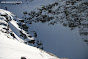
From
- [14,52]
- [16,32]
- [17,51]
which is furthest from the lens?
[16,32]

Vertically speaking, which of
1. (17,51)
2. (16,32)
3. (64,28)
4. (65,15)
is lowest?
(16,32)

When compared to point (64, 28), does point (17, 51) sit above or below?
above

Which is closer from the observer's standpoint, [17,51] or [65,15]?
[17,51]

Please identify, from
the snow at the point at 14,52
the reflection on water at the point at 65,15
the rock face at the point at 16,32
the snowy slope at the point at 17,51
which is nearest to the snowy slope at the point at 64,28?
the reflection on water at the point at 65,15

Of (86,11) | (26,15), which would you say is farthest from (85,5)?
(26,15)

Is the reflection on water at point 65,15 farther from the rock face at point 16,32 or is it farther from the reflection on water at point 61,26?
the rock face at point 16,32

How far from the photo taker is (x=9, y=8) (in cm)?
2433

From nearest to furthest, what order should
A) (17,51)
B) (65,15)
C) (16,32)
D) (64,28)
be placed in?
(17,51)
(16,32)
(64,28)
(65,15)

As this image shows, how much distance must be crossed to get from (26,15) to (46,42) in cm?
846

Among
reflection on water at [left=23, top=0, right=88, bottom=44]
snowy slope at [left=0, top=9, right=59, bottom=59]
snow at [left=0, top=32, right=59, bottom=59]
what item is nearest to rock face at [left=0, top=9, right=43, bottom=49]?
snowy slope at [left=0, top=9, right=59, bottom=59]

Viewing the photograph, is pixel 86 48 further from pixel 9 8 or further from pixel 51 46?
pixel 9 8

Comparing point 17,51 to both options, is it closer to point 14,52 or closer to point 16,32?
point 14,52

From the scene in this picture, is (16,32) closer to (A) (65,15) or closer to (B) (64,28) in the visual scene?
(B) (64,28)

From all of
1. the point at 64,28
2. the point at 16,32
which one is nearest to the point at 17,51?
the point at 16,32
